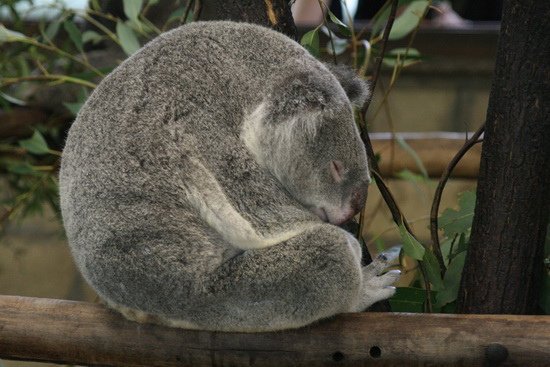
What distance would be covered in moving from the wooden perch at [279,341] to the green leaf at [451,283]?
1.20 feet

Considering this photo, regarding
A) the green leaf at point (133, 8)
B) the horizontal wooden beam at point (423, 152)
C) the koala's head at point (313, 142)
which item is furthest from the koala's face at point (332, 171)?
the horizontal wooden beam at point (423, 152)

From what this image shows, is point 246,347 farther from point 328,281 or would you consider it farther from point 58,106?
point 58,106

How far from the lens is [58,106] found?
4.18 metres

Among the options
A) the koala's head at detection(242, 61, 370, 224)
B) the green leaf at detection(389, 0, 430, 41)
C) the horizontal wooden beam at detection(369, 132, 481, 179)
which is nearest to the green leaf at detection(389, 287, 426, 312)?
the koala's head at detection(242, 61, 370, 224)

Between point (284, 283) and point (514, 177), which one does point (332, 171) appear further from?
point (514, 177)

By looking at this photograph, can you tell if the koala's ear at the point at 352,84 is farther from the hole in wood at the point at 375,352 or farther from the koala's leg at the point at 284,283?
the hole in wood at the point at 375,352

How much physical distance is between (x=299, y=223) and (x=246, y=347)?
302 millimetres

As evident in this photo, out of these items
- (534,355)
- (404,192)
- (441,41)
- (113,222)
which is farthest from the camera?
(441,41)

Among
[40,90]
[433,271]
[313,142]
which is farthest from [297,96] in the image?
[40,90]

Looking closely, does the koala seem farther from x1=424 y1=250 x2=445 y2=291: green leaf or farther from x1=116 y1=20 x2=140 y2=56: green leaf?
x1=116 y1=20 x2=140 y2=56: green leaf

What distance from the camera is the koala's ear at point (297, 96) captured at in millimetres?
1846

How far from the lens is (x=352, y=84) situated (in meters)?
2.12

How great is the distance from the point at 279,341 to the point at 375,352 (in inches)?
8.5

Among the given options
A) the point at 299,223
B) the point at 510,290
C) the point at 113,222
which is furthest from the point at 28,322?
the point at 510,290
